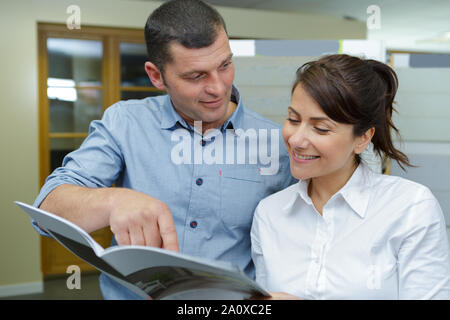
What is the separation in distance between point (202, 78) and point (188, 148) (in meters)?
0.19

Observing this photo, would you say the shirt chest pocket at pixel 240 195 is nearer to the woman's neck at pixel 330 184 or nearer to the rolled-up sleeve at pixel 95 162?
the woman's neck at pixel 330 184

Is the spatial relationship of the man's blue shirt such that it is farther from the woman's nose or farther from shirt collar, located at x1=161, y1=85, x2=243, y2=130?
the woman's nose

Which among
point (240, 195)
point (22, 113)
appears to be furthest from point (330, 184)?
point (22, 113)

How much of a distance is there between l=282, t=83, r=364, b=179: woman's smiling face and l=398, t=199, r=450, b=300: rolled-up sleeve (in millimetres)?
210

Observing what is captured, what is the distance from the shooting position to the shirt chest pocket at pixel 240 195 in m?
1.18

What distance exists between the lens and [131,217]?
0.77 m

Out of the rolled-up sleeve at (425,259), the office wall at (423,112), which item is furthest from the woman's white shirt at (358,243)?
the office wall at (423,112)

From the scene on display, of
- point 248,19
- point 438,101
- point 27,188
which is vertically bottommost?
point 27,188

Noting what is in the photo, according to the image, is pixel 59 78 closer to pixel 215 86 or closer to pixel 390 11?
pixel 215 86

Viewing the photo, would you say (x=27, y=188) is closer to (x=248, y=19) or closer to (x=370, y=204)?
(x=248, y=19)

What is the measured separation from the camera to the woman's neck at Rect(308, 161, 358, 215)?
43.9 inches

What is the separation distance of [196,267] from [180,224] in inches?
18.9
